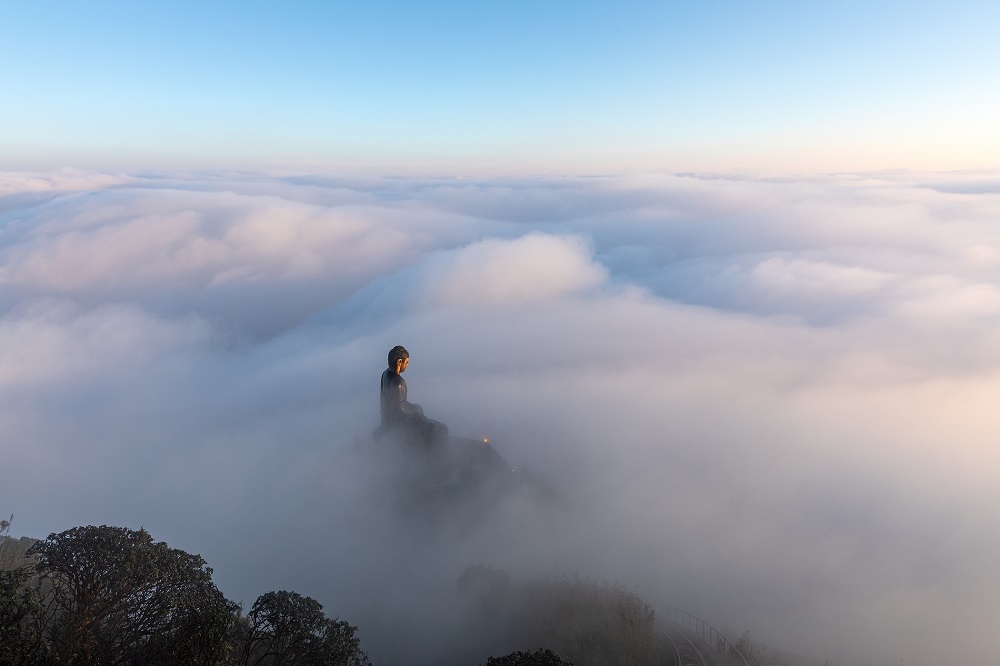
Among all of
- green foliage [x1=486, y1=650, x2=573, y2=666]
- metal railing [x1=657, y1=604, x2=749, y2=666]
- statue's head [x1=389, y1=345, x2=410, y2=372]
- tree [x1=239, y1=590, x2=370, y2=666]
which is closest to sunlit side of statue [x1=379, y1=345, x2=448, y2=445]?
statue's head [x1=389, y1=345, x2=410, y2=372]

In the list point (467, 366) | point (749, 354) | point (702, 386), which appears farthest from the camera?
point (749, 354)

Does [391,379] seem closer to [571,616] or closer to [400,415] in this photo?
[400,415]

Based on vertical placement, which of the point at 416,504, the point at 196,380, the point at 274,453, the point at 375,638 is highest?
the point at 416,504

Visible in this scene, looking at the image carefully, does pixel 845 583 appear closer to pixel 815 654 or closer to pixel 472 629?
pixel 815 654

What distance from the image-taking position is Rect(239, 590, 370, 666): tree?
34.6 ft

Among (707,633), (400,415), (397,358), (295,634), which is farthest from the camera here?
(707,633)

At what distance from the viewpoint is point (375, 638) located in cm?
1959

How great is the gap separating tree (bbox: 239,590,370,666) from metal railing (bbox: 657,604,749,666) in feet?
47.5

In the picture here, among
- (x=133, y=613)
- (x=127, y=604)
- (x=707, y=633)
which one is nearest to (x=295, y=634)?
(x=133, y=613)

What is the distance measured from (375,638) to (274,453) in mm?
45093

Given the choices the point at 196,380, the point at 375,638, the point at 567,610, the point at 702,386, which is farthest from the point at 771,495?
the point at 196,380

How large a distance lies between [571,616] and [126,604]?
1389 centimetres

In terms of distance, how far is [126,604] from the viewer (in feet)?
31.1

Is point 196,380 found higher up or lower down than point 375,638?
lower down
